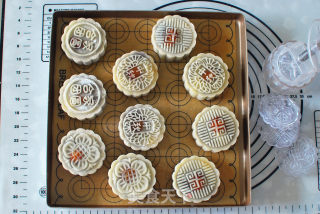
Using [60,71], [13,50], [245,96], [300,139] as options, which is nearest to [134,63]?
[60,71]

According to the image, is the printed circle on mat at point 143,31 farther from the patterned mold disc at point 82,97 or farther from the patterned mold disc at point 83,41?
the patterned mold disc at point 82,97

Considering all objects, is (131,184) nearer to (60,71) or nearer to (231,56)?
(60,71)

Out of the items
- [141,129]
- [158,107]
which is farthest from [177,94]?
[141,129]

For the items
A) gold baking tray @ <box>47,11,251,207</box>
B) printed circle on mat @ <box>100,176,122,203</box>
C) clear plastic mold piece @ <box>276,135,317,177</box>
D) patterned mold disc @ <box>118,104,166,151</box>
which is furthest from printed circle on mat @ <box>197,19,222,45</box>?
printed circle on mat @ <box>100,176,122,203</box>

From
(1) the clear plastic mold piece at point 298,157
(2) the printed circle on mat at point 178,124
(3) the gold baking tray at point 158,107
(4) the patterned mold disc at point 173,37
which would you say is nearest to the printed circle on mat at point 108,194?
(3) the gold baking tray at point 158,107

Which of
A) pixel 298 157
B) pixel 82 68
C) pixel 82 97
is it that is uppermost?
pixel 82 68

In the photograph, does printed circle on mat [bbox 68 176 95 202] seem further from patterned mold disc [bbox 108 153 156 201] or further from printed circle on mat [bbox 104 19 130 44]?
printed circle on mat [bbox 104 19 130 44]

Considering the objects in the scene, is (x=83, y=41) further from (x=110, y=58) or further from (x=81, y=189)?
(x=81, y=189)
